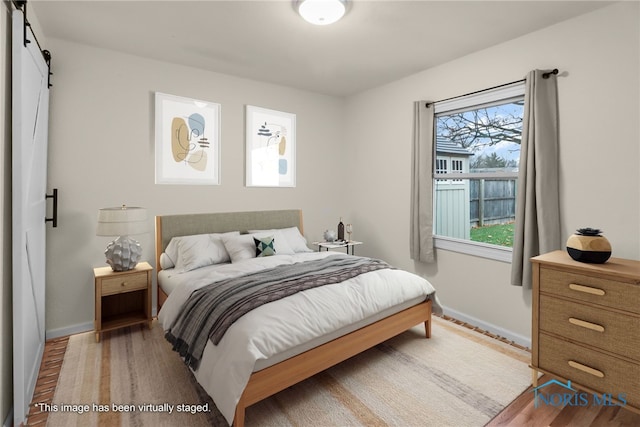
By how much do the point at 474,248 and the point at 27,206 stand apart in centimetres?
352

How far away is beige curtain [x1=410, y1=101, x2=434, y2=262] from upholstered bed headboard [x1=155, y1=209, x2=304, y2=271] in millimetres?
1480

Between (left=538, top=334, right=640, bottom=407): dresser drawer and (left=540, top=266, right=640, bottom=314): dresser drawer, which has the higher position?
(left=540, top=266, right=640, bottom=314): dresser drawer

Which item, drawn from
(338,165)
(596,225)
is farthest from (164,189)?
(596,225)

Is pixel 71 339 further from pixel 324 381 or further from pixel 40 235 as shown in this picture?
pixel 324 381

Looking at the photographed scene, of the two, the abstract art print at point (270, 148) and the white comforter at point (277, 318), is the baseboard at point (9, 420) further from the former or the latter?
the abstract art print at point (270, 148)

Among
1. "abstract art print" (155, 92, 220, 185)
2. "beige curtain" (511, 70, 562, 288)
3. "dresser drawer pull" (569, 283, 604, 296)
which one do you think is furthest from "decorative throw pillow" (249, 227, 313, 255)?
"dresser drawer pull" (569, 283, 604, 296)

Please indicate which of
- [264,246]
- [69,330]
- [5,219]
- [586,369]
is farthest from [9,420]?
[586,369]

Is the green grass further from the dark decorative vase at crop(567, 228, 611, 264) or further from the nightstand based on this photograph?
the nightstand

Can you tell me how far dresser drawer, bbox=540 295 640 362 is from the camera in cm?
181

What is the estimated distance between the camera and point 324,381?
2250 millimetres

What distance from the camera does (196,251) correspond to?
311 cm

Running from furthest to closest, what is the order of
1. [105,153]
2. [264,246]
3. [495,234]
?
1. [264,246]
2. [495,234]
3. [105,153]

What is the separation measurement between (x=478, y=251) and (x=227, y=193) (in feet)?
8.90

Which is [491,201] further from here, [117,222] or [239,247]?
[117,222]
